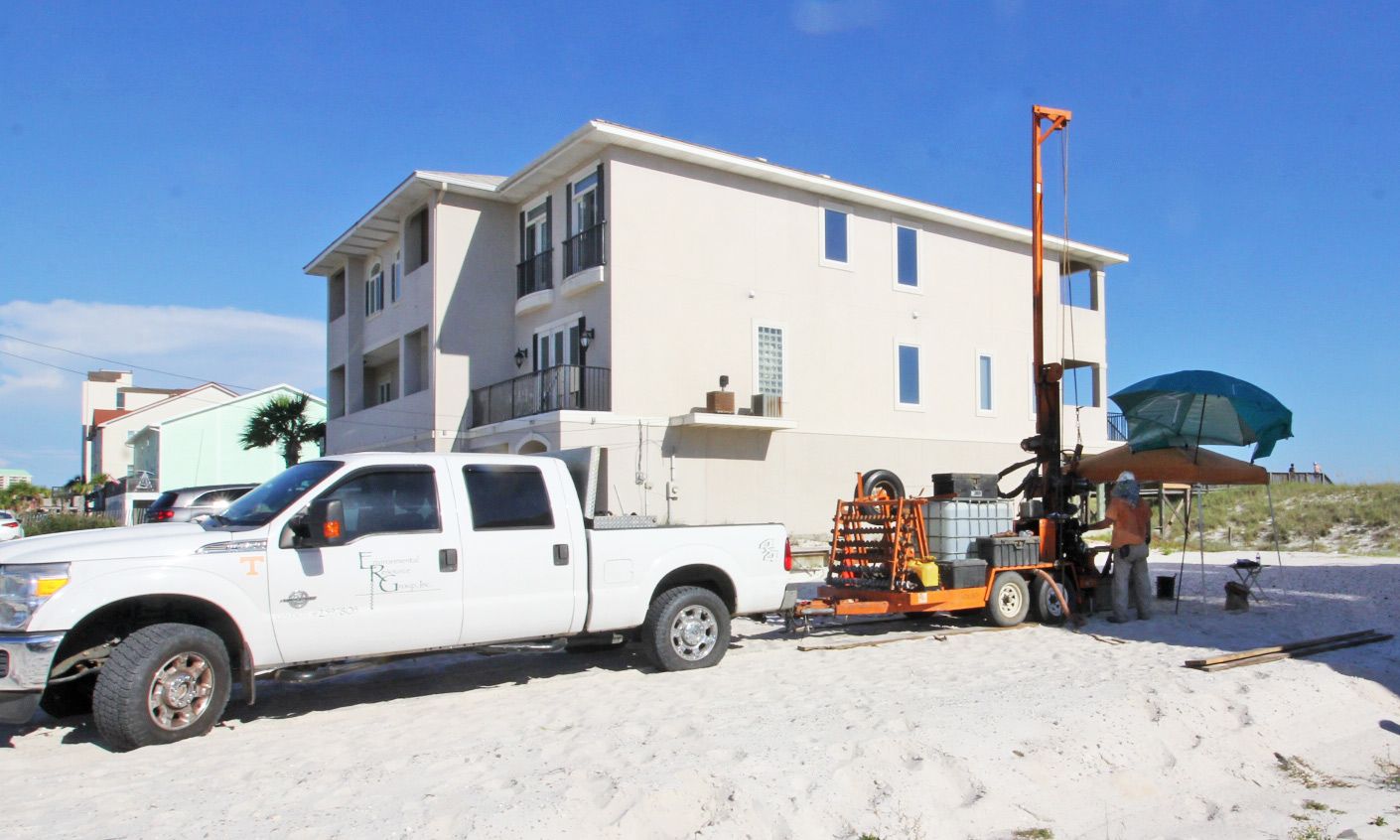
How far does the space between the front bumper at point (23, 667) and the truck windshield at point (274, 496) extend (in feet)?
4.36

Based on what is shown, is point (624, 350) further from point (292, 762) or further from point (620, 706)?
point (292, 762)

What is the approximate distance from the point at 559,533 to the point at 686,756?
2735mm

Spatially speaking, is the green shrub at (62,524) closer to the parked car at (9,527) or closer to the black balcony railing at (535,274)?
the parked car at (9,527)

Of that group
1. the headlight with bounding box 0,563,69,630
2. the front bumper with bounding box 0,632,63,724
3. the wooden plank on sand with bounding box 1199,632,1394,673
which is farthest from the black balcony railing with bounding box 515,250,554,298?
the front bumper with bounding box 0,632,63,724

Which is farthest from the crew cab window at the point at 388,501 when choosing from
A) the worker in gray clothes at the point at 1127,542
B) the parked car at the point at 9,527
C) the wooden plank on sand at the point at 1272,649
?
the parked car at the point at 9,527

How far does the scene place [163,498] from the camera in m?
18.6

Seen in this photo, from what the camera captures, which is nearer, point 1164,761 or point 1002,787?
point 1002,787

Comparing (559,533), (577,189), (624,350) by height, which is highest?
(577,189)

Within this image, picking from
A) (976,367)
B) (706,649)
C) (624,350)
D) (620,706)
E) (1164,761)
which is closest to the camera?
(1164,761)

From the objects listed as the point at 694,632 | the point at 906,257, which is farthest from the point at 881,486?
the point at 906,257

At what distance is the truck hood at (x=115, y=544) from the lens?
21.5ft

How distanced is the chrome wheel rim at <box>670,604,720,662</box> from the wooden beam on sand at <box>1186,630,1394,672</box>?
14.6 feet

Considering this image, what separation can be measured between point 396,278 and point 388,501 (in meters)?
22.3

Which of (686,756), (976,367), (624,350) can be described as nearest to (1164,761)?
(686,756)
